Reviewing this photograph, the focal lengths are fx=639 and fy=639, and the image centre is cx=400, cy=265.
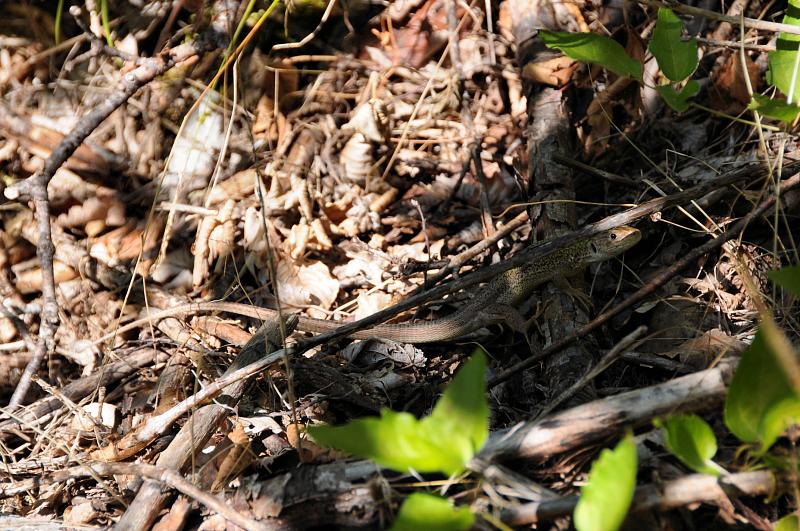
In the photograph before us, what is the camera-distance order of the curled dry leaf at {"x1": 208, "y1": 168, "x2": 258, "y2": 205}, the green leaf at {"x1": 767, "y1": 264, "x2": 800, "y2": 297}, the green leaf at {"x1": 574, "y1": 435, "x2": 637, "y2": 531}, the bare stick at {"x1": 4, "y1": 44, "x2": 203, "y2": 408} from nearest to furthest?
the green leaf at {"x1": 574, "y1": 435, "x2": 637, "y2": 531} < the green leaf at {"x1": 767, "y1": 264, "x2": 800, "y2": 297} < the bare stick at {"x1": 4, "y1": 44, "x2": 203, "y2": 408} < the curled dry leaf at {"x1": 208, "y1": 168, "x2": 258, "y2": 205}

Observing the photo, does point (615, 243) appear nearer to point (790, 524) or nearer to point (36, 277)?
point (790, 524)

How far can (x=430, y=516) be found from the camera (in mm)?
1405

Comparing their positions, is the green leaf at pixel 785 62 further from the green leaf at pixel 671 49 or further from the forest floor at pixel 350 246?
the green leaf at pixel 671 49

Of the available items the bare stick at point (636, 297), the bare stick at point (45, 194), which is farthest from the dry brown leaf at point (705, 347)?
the bare stick at point (45, 194)

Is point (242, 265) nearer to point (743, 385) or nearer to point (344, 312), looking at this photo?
point (344, 312)

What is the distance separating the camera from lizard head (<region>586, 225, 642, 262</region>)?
315cm

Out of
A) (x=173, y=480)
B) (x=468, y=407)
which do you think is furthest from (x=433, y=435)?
(x=173, y=480)

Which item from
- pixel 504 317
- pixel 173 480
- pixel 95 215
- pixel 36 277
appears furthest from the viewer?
pixel 95 215

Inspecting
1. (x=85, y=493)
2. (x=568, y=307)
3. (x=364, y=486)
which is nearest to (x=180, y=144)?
Answer: (x=85, y=493)

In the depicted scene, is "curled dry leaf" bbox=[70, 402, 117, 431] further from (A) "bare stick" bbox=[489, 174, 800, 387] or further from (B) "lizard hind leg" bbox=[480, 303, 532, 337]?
(B) "lizard hind leg" bbox=[480, 303, 532, 337]

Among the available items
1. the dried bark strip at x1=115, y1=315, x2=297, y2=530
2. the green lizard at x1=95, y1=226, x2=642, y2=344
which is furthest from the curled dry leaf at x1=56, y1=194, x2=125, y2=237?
the dried bark strip at x1=115, y1=315, x2=297, y2=530

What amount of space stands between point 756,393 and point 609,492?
49 cm

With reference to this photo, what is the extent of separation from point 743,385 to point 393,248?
252cm

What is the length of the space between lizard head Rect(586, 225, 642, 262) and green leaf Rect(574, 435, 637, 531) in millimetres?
1837
